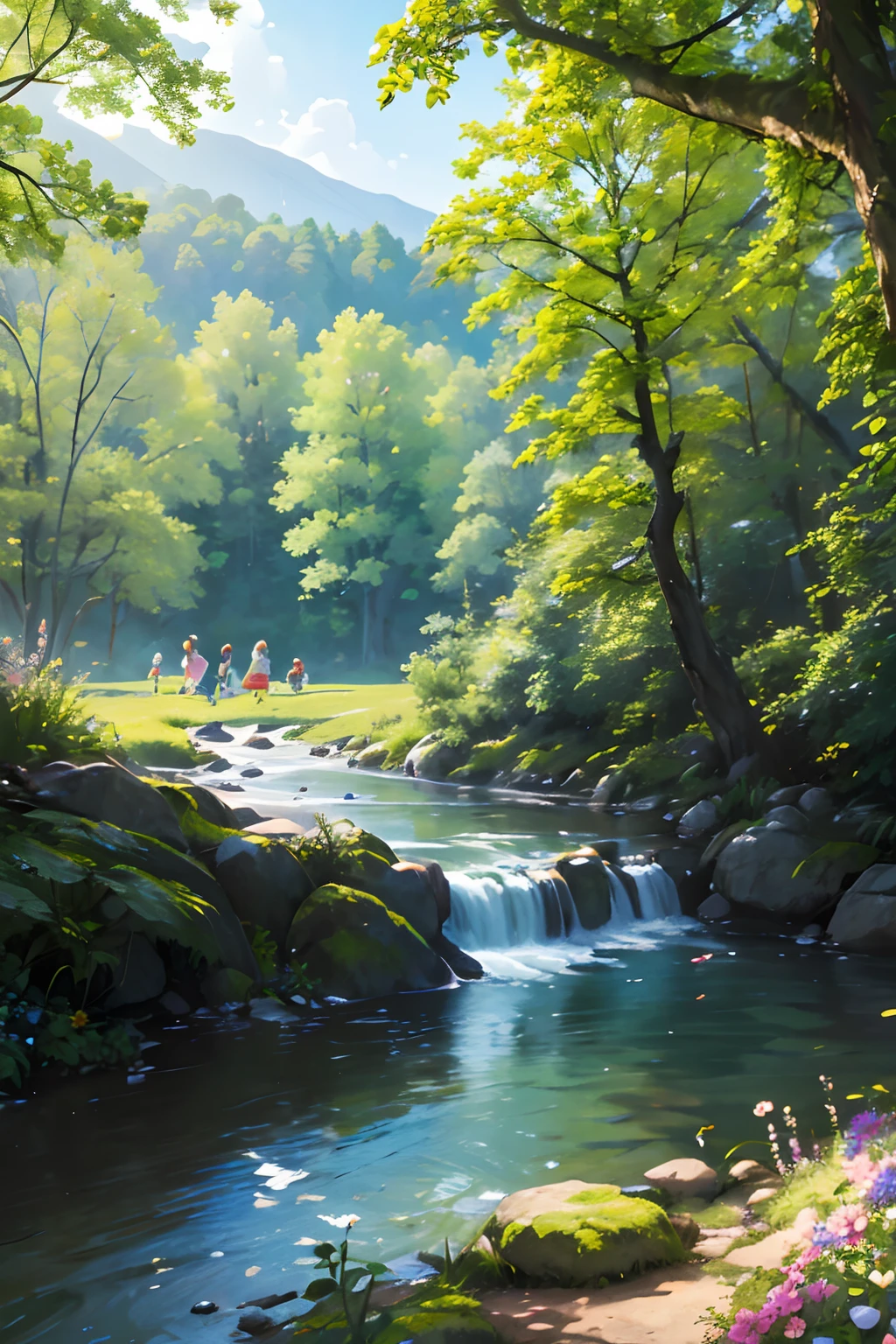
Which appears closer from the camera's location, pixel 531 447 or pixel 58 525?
pixel 531 447

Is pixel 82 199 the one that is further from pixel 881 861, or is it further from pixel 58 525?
pixel 58 525

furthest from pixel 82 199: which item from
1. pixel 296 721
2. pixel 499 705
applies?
pixel 296 721

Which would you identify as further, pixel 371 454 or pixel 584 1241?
pixel 371 454

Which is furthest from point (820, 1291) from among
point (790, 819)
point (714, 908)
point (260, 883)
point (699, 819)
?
point (699, 819)

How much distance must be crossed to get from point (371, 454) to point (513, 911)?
36622 mm

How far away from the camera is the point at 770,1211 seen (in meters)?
3.93

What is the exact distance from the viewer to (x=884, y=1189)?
117 inches

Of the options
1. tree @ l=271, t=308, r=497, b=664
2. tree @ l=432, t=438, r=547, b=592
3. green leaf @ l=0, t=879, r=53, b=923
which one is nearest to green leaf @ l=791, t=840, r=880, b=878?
green leaf @ l=0, t=879, r=53, b=923

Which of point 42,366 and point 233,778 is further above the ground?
A: point 42,366

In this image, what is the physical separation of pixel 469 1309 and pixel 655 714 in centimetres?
1709

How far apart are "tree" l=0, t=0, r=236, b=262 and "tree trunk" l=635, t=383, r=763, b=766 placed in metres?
6.42

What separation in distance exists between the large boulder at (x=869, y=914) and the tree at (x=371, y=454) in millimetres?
34599

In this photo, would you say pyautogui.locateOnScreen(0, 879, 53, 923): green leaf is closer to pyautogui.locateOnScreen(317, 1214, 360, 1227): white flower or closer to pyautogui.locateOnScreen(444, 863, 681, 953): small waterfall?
pyautogui.locateOnScreen(317, 1214, 360, 1227): white flower

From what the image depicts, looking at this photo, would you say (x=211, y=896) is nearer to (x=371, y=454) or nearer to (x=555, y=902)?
(x=555, y=902)
